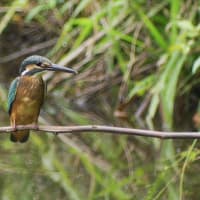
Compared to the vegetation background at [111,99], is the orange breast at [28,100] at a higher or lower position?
higher

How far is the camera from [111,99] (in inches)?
311

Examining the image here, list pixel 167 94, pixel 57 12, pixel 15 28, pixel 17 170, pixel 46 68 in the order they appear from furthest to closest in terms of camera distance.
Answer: pixel 15 28 < pixel 57 12 < pixel 167 94 < pixel 17 170 < pixel 46 68

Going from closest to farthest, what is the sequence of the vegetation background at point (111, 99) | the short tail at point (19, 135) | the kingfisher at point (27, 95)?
1. the kingfisher at point (27, 95)
2. the short tail at point (19, 135)
3. the vegetation background at point (111, 99)

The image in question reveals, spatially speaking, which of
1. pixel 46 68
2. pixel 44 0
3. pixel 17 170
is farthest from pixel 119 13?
pixel 46 68

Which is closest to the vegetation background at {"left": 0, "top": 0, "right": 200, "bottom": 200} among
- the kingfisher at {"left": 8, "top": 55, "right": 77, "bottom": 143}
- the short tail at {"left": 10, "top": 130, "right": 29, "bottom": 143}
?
the short tail at {"left": 10, "top": 130, "right": 29, "bottom": 143}

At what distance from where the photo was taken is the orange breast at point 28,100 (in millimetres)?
4109

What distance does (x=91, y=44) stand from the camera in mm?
7336

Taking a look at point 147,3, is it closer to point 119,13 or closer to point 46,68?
point 119,13

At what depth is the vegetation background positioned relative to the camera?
5.33 metres

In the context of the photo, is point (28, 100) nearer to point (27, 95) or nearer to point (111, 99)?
point (27, 95)

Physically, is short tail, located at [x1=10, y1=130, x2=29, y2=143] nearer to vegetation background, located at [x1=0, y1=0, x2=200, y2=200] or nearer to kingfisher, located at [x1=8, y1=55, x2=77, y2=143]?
kingfisher, located at [x1=8, y1=55, x2=77, y2=143]

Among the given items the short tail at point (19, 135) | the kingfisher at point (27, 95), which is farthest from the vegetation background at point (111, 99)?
the kingfisher at point (27, 95)

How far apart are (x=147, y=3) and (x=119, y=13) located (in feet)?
0.85

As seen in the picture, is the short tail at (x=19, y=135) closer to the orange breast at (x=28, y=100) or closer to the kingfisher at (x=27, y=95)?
the kingfisher at (x=27, y=95)
